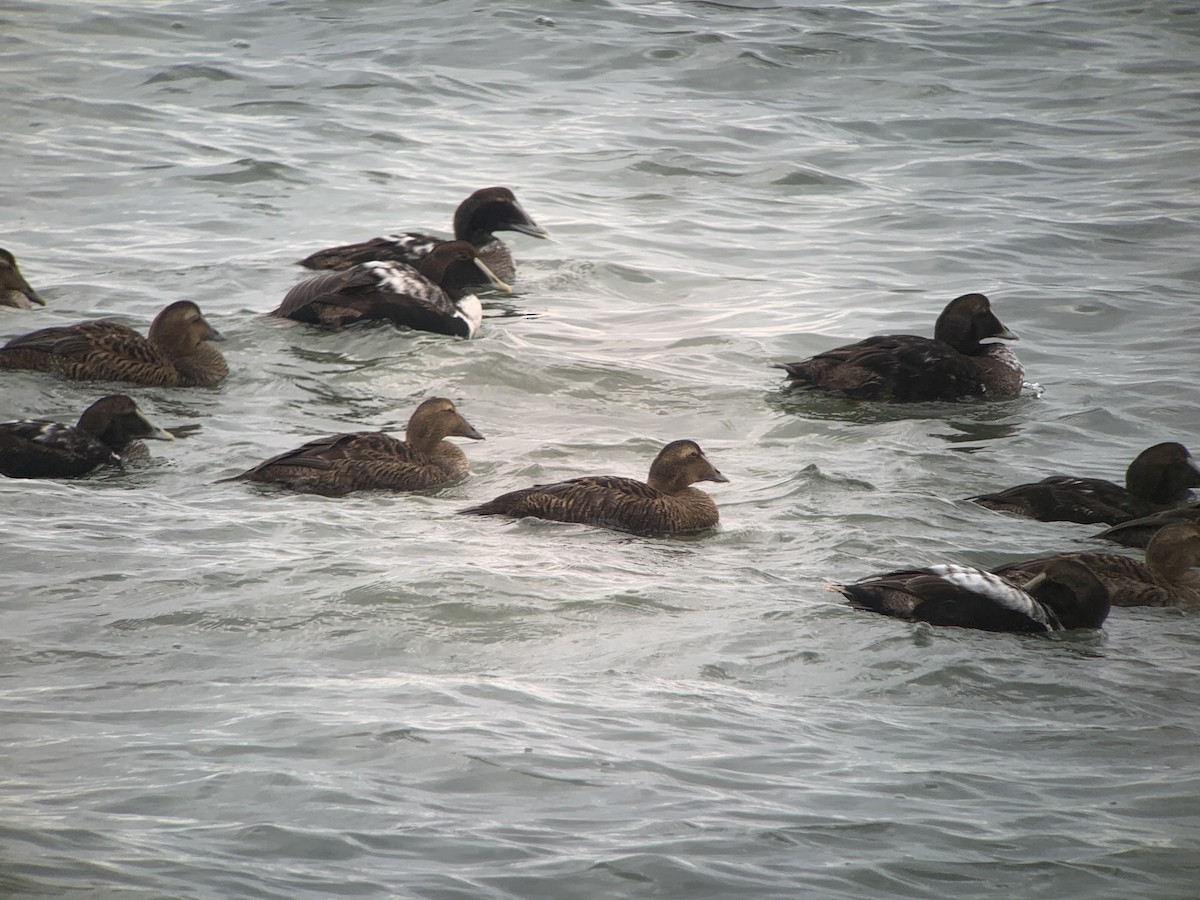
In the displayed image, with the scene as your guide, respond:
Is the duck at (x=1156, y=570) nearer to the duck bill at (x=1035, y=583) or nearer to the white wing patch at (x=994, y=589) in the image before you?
the duck bill at (x=1035, y=583)

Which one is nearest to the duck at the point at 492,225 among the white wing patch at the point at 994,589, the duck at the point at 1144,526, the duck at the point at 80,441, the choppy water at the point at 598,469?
the choppy water at the point at 598,469

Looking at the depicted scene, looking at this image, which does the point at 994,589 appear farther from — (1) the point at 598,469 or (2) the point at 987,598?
(1) the point at 598,469

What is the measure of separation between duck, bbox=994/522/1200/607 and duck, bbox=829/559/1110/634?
0.46 m

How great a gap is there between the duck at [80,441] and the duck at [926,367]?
459cm

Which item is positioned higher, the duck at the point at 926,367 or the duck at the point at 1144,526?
the duck at the point at 926,367

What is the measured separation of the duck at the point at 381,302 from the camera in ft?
42.2

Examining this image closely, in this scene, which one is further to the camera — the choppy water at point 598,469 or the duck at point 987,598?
the duck at point 987,598

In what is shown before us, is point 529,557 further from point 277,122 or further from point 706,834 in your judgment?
point 277,122

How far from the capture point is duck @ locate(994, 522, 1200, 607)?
809cm

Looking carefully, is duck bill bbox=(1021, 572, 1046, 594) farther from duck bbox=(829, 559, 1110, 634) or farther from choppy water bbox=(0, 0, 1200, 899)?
choppy water bbox=(0, 0, 1200, 899)

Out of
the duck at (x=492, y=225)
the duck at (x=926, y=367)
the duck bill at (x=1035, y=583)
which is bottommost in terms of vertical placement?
the duck bill at (x=1035, y=583)

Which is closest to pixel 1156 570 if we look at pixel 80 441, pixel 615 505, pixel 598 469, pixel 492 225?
pixel 615 505

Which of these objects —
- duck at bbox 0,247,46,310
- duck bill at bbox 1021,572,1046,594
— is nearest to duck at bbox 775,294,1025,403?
duck bill at bbox 1021,572,1046,594

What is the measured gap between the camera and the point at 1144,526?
352 inches
